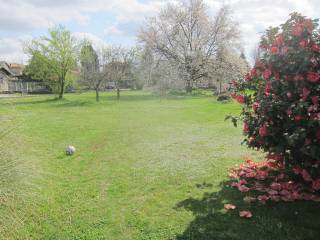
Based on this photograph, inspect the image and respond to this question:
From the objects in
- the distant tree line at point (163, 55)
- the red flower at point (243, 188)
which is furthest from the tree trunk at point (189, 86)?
the red flower at point (243, 188)

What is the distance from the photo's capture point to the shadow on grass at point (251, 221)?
3.22 meters

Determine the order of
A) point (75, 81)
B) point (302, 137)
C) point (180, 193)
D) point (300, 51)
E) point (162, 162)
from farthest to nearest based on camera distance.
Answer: point (75, 81)
point (162, 162)
point (180, 193)
point (300, 51)
point (302, 137)

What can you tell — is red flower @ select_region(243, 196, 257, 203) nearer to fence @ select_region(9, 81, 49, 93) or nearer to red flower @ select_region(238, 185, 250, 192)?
red flower @ select_region(238, 185, 250, 192)

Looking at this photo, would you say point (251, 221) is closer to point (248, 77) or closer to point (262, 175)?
point (262, 175)

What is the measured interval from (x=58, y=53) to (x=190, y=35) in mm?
12661

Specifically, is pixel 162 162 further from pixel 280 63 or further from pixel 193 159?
pixel 280 63

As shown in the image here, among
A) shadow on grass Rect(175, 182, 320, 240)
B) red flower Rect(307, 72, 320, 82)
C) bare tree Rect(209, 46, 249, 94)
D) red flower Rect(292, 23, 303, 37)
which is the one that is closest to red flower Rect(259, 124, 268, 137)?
red flower Rect(307, 72, 320, 82)

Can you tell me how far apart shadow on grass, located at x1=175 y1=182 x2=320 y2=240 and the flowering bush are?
1.30 feet

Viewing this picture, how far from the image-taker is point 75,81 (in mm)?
28219

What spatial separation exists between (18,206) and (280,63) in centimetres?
316

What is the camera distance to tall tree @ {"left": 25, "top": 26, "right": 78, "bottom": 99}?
2664cm

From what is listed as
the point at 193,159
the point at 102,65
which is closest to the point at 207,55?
the point at 102,65

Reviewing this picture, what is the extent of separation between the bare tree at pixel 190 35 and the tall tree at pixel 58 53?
7.95 m

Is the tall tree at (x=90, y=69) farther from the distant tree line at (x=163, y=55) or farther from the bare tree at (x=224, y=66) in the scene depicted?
the bare tree at (x=224, y=66)
